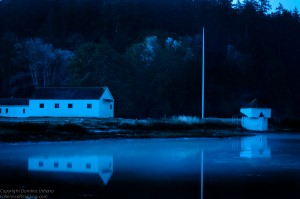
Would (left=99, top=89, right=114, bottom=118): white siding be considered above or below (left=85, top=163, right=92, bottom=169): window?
above

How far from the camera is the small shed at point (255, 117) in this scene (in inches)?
2549

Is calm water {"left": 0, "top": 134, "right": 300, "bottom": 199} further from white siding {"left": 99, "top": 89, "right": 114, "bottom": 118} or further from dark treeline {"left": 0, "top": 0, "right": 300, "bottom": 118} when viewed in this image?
dark treeline {"left": 0, "top": 0, "right": 300, "bottom": 118}

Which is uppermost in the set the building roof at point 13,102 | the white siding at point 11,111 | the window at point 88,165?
the building roof at point 13,102

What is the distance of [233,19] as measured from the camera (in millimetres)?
118500

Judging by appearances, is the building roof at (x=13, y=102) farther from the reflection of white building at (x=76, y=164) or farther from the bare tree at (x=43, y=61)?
the reflection of white building at (x=76, y=164)

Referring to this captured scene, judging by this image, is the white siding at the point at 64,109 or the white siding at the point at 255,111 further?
the white siding at the point at 255,111

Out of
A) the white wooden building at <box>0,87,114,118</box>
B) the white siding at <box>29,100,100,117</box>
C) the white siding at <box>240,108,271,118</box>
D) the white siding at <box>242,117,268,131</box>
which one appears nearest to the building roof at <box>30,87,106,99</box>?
the white wooden building at <box>0,87,114,118</box>

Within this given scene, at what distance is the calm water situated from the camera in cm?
1690

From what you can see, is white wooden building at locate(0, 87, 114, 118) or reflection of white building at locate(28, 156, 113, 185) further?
white wooden building at locate(0, 87, 114, 118)

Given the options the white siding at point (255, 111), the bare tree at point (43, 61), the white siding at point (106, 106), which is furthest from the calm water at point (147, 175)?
the bare tree at point (43, 61)

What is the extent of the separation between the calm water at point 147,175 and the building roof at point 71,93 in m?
33.4

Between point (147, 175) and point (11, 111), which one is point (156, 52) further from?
point (147, 175)

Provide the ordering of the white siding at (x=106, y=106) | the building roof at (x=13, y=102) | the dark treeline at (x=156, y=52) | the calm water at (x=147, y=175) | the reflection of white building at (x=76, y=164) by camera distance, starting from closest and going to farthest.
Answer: the calm water at (x=147, y=175) → the reflection of white building at (x=76, y=164) → the white siding at (x=106, y=106) → the building roof at (x=13, y=102) → the dark treeline at (x=156, y=52)

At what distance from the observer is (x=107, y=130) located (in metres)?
48.8
